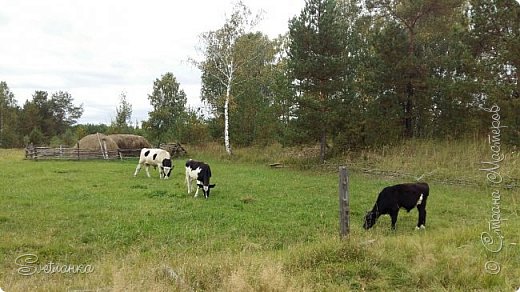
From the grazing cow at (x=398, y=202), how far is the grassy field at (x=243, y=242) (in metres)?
0.34

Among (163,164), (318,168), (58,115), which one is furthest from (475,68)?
(58,115)

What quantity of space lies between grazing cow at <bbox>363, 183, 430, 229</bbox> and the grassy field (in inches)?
13.3

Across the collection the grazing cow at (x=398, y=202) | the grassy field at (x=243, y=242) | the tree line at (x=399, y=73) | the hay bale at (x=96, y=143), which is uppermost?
the tree line at (x=399, y=73)

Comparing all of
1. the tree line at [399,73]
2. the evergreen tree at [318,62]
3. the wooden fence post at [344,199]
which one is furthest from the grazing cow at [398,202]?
the evergreen tree at [318,62]

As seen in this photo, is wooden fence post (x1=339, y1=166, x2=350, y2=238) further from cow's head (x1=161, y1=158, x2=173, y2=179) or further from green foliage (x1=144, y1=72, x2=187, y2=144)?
green foliage (x1=144, y1=72, x2=187, y2=144)

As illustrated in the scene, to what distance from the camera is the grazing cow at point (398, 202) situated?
9.08 m

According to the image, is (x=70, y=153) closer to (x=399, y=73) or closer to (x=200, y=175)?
(x=200, y=175)

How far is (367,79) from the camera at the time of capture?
22.3 metres

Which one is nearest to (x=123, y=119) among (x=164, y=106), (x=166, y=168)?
(x=164, y=106)

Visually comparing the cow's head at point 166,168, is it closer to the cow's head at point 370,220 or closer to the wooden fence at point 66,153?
the cow's head at point 370,220

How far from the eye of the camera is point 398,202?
361 inches

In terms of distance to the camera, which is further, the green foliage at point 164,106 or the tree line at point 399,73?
the green foliage at point 164,106

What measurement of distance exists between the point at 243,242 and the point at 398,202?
3764 millimetres

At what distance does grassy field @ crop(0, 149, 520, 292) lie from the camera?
18.2 feet
